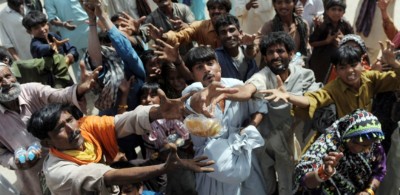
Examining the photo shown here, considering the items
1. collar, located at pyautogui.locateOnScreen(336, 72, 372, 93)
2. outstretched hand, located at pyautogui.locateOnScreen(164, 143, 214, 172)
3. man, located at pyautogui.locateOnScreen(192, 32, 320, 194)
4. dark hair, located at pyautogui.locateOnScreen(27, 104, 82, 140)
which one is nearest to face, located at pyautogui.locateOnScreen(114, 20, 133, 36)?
man, located at pyautogui.locateOnScreen(192, 32, 320, 194)

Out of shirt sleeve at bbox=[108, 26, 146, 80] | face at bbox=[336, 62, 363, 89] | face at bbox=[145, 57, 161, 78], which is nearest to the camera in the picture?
face at bbox=[336, 62, 363, 89]

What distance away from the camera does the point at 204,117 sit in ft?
9.09

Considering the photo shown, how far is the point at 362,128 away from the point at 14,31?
13.7ft

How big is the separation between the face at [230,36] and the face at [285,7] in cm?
64

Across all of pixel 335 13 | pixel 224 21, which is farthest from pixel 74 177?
pixel 335 13

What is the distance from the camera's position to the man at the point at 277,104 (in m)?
3.04

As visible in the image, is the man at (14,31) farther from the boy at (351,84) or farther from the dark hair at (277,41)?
the boy at (351,84)

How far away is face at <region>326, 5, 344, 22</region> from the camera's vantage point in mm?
4551

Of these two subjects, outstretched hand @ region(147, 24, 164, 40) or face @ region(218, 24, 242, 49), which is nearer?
face @ region(218, 24, 242, 49)

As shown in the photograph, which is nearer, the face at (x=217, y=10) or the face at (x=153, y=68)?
the face at (x=153, y=68)

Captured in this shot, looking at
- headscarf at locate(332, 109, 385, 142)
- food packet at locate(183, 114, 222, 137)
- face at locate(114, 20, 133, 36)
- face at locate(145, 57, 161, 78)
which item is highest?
face at locate(114, 20, 133, 36)

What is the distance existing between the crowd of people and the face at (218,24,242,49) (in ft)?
0.04

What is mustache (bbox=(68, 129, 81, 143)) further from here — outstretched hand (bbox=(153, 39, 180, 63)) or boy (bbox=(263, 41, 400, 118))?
boy (bbox=(263, 41, 400, 118))

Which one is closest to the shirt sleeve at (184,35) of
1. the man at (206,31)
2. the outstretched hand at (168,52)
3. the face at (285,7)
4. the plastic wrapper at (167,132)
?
the man at (206,31)
